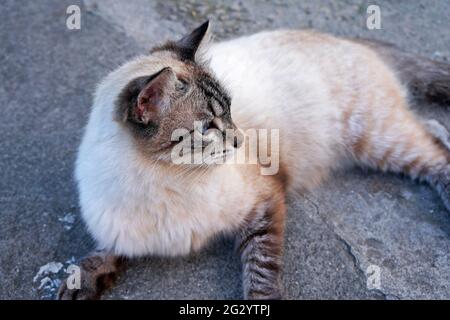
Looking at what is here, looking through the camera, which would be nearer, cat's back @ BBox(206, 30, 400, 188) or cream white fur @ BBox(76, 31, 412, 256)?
cream white fur @ BBox(76, 31, 412, 256)

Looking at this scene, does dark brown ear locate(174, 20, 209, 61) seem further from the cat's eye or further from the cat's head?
the cat's eye

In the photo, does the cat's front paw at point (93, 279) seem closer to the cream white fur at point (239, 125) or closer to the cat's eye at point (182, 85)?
the cream white fur at point (239, 125)

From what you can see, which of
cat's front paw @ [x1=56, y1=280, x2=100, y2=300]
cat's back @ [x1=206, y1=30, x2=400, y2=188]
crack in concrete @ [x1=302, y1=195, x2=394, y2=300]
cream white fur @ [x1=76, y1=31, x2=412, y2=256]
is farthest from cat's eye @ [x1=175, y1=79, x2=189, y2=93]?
crack in concrete @ [x1=302, y1=195, x2=394, y2=300]

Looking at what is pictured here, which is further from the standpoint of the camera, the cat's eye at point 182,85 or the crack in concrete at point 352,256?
the crack in concrete at point 352,256

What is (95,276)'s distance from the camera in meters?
2.88

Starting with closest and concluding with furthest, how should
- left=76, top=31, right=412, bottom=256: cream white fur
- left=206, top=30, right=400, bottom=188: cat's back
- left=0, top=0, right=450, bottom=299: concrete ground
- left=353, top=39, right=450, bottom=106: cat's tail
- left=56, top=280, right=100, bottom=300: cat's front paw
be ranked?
1. left=76, top=31, right=412, bottom=256: cream white fur
2. left=56, top=280, right=100, bottom=300: cat's front paw
3. left=0, top=0, right=450, bottom=299: concrete ground
4. left=206, top=30, right=400, bottom=188: cat's back
5. left=353, top=39, right=450, bottom=106: cat's tail

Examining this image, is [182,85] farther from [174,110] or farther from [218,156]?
[218,156]

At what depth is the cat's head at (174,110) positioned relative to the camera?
2.36m

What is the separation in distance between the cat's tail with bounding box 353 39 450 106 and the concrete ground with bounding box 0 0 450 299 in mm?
112

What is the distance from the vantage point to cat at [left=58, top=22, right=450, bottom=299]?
8.27ft

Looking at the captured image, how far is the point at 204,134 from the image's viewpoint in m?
2.53

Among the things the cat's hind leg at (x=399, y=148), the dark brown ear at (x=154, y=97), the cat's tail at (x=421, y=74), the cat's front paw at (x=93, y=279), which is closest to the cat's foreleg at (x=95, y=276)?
the cat's front paw at (x=93, y=279)

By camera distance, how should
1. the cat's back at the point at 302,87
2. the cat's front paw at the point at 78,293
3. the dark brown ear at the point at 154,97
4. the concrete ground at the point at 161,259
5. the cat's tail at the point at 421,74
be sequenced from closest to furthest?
the dark brown ear at the point at 154,97 → the cat's front paw at the point at 78,293 → the concrete ground at the point at 161,259 → the cat's back at the point at 302,87 → the cat's tail at the point at 421,74

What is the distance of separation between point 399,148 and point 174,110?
5.84 feet
